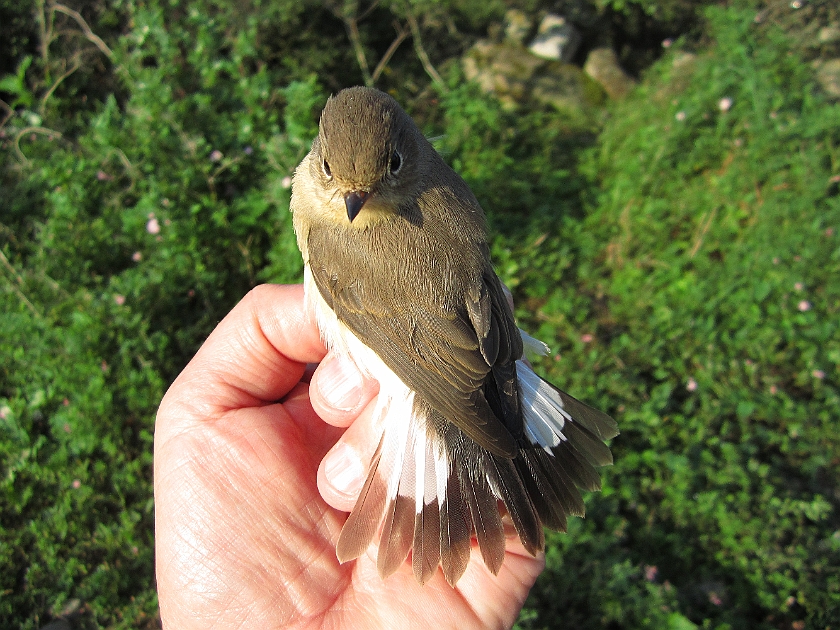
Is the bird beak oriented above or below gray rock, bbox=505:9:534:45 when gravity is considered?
below

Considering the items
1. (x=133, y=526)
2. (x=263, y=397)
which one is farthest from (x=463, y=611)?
(x=133, y=526)

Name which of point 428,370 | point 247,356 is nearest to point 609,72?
point 428,370

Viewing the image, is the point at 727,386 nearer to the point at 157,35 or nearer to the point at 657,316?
the point at 657,316

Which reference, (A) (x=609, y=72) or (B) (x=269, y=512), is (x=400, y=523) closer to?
(B) (x=269, y=512)

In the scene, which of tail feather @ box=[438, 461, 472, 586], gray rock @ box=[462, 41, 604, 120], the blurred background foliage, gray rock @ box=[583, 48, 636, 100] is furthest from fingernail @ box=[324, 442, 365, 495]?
gray rock @ box=[583, 48, 636, 100]

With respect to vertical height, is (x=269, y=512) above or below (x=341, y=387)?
below

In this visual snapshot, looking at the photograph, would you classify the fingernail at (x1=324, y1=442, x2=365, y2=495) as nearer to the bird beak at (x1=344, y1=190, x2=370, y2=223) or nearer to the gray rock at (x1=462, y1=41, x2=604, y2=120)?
the bird beak at (x1=344, y1=190, x2=370, y2=223)

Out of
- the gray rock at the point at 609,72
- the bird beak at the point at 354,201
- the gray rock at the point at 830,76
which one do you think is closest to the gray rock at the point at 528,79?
the gray rock at the point at 609,72
